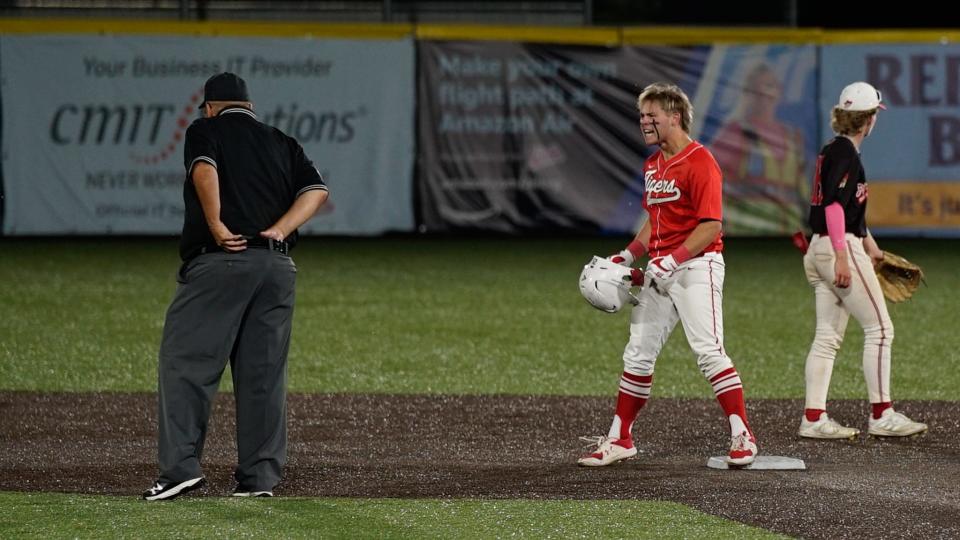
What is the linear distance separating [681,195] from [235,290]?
2.18 metres

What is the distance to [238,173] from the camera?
6766mm

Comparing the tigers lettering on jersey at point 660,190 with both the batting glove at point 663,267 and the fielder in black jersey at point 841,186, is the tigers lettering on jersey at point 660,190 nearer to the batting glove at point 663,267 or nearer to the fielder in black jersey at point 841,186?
the batting glove at point 663,267

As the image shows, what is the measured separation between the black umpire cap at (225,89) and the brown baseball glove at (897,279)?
4071mm

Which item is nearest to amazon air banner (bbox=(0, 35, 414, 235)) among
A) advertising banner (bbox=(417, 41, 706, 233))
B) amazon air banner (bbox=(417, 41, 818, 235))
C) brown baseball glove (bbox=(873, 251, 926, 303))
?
advertising banner (bbox=(417, 41, 706, 233))

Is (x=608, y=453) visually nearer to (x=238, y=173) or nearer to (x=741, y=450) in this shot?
(x=741, y=450)

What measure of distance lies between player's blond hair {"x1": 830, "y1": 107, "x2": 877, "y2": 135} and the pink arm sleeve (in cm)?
42

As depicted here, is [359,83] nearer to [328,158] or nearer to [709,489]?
[328,158]

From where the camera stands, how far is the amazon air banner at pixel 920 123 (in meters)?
22.0

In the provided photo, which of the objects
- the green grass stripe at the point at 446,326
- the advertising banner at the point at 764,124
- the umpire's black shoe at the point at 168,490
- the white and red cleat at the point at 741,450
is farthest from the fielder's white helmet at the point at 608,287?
the advertising banner at the point at 764,124

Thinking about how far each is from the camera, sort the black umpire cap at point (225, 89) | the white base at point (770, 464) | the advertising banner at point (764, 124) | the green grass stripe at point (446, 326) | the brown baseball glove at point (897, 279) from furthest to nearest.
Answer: the advertising banner at point (764, 124)
the green grass stripe at point (446, 326)
the brown baseball glove at point (897, 279)
the white base at point (770, 464)
the black umpire cap at point (225, 89)

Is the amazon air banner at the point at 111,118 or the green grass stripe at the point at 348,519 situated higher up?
the amazon air banner at the point at 111,118

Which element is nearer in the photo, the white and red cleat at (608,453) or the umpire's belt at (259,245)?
the umpire's belt at (259,245)

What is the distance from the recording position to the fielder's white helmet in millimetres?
7559

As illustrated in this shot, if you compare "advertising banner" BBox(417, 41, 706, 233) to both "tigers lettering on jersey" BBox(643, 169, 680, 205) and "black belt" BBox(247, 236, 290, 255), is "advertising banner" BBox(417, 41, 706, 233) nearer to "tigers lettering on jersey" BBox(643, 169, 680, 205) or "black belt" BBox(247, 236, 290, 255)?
"tigers lettering on jersey" BBox(643, 169, 680, 205)
